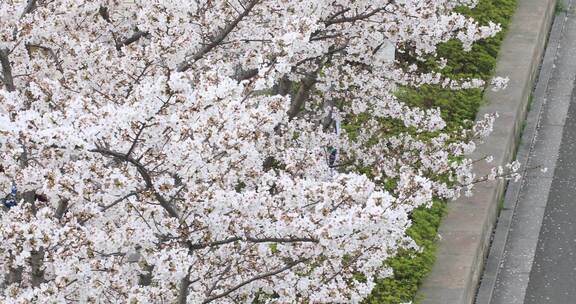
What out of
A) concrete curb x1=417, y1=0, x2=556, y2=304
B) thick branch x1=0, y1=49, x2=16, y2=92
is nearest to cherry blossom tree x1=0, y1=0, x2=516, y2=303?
thick branch x1=0, y1=49, x2=16, y2=92

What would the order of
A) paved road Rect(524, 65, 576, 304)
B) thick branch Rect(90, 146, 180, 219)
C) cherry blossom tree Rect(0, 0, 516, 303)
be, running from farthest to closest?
1. paved road Rect(524, 65, 576, 304)
2. cherry blossom tree Rect(0, 0, 516, 303)
3. thick branch Rect(90, 146, 180, 219)

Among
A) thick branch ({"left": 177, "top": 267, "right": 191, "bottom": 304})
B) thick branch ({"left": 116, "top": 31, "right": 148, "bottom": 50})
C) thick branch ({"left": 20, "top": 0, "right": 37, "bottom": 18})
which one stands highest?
thick branch ({"left": 116, "top": 31, "right": 148, "bottom": 50})

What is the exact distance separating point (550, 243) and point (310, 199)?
750cm

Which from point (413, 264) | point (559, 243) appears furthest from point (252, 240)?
point (559, 243)

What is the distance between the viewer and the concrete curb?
42.7 ft

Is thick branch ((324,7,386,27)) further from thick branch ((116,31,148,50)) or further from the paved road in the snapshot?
the paved road

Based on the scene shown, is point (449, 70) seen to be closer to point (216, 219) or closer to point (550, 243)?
point (550, 243)

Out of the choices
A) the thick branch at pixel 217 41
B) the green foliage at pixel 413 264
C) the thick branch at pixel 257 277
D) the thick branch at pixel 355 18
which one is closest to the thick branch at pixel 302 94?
the thick branch at pixel 355 18

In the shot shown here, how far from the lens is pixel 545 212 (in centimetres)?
1623

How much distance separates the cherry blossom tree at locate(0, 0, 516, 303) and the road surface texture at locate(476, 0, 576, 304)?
3088 mm

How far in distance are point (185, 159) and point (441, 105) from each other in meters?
9.10

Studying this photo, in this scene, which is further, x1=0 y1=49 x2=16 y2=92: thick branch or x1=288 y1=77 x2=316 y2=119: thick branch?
x1=288 y1=77 x2=316 y2=119: thick branch

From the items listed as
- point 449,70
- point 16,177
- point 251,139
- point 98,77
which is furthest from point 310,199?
point 449,70

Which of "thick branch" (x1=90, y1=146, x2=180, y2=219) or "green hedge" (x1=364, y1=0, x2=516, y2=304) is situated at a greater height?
"green hedge" (x1=364, y1=0, x2=516, y2=304)
